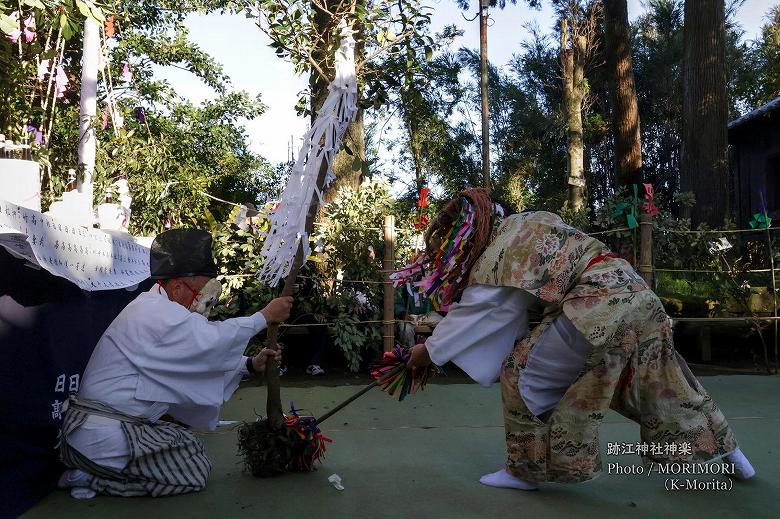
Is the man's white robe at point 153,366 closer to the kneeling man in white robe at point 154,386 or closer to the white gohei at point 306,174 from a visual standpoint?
the kneeling man in white robe at point 154,386

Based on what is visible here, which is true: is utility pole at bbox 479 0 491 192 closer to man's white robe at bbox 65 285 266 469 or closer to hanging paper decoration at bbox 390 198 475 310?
hanging paper decoration at bbox 390 198 475 310

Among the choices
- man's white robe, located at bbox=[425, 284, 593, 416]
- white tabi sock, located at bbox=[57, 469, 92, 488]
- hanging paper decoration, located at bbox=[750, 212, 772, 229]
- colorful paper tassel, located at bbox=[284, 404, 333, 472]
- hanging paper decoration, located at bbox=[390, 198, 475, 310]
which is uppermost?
hanging paper decoration, located at bbox=[750, 212, 772, 229]

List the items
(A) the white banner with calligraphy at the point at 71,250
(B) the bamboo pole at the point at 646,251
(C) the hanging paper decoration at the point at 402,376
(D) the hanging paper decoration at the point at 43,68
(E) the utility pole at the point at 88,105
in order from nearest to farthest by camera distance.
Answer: (A) the white banner with calligraphy at the point at 71,250 → (C) the hanging paper decoration at the point at 402,376 → (E) the utility pole at the point at 88,105 → (B) the bamboo pole at the point at 646,251 → (D) the hanging paper decoration at the point at 43,68

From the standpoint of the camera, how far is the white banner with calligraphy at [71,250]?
2748 millimetres

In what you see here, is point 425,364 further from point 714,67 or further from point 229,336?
point 714,67

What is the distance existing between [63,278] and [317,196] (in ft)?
4.11

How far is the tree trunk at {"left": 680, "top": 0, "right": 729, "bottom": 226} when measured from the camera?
10375mm

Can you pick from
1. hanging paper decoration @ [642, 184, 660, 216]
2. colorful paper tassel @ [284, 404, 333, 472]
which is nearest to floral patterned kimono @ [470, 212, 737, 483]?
colorful paper tassel @ [284, 404, 333, 472]

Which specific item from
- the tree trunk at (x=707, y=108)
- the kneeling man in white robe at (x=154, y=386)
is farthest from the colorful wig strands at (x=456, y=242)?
the tree trunk at (x=707, y=108)

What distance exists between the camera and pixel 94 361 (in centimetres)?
310

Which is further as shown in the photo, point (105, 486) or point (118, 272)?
point (118, 272)

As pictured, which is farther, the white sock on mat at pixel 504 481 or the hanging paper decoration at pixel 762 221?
the hanging paper decoration at pixel 762 221

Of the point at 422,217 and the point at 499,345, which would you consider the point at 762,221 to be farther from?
the point at 499,345

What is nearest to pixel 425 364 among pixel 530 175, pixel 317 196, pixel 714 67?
pixel 317 196
